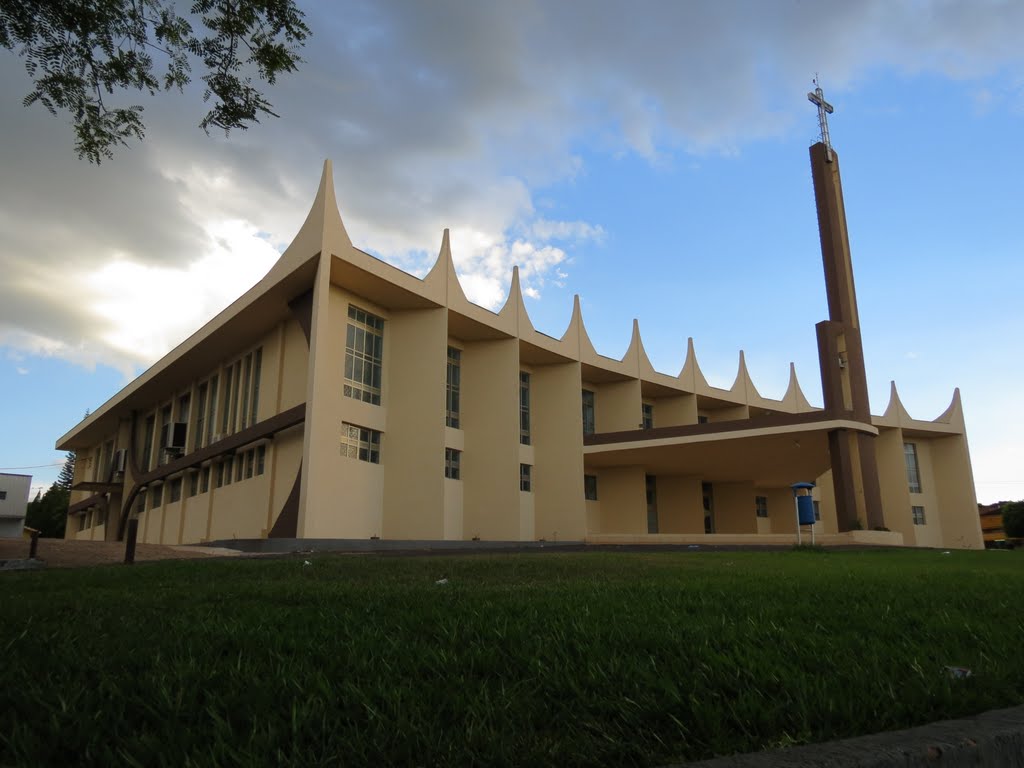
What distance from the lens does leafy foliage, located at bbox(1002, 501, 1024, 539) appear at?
174 ft

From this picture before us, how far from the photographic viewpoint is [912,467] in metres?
46.5

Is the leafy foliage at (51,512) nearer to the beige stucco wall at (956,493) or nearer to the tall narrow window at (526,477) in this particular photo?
the tall narrow window at (526,477)

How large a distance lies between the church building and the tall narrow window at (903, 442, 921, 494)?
141 inches

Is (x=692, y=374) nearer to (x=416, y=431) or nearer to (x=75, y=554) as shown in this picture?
(x=416, y=431)

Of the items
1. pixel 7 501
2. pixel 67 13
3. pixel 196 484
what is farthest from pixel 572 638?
pixel 7 501

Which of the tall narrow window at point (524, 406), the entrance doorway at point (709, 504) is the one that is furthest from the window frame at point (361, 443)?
the entrance doorway at point (709, 504)

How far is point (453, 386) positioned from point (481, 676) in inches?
1113

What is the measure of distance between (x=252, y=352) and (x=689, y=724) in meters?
31.0

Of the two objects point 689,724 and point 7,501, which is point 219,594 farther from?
point 7,501

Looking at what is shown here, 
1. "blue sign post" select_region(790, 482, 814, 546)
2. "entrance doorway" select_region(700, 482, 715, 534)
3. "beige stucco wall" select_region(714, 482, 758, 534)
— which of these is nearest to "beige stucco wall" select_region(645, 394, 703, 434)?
"entrance doorway" select_region(700, 482, 715, 534)

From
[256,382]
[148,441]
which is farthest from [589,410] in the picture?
[148,441]

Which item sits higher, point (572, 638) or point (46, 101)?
point (46, 101)

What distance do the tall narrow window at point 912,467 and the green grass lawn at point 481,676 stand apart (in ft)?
152

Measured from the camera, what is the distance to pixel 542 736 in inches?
87.1
